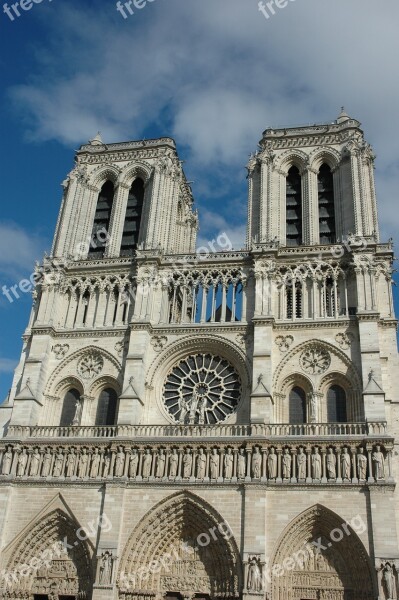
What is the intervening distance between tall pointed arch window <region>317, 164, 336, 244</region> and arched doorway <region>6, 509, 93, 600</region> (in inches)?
567

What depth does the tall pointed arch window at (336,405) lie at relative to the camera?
21578 millimetres

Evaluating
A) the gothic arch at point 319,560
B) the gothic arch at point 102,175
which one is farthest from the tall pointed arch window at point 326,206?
the gothic arch at point 319,560

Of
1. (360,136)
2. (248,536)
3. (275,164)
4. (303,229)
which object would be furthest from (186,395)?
(360,136)

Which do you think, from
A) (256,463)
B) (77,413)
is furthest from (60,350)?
(256,463)

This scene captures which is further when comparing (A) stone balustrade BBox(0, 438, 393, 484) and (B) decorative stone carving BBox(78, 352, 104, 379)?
(B) decorative stone carving BBox(78, 352, 104, 379)

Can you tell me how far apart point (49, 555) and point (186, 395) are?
6973 mm

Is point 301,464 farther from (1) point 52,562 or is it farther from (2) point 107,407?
(1) point 52,562

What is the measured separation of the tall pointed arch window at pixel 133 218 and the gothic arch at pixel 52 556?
437 inches

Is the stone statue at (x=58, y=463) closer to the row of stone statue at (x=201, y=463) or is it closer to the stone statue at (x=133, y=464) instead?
the row of stone statue at (x=201, y=463)

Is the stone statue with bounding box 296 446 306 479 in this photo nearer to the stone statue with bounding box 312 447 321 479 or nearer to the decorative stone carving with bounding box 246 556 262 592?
the stone statue with bounding box 312 447 321 479

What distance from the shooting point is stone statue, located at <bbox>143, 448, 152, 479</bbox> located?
20719mm

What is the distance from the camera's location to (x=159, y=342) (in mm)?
23938

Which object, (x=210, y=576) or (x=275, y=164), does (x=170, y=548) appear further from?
(x=275, y=164)

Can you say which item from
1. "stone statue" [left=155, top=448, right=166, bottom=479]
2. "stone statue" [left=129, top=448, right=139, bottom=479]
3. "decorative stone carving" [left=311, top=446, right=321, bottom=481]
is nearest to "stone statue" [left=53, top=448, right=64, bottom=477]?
"stone statue" [left=129, top=448, right=139, bottom=479]
